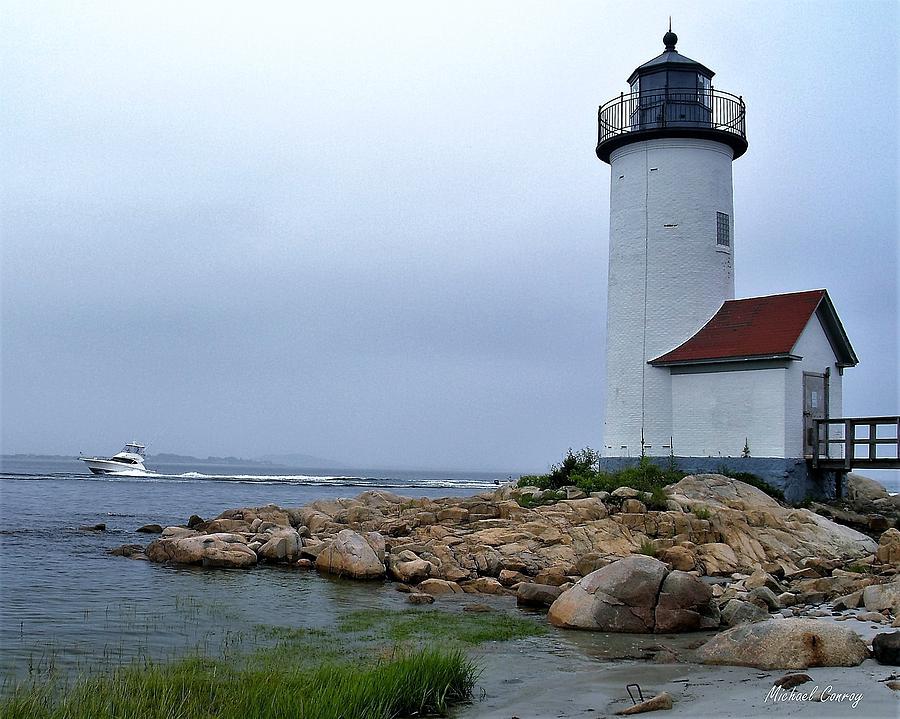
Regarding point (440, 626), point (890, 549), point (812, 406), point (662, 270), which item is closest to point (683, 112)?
point (662, 270)

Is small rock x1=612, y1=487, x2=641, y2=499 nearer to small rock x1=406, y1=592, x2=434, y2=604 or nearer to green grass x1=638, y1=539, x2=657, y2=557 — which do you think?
green grass x1=638, y1=539, x2=657, y2=557

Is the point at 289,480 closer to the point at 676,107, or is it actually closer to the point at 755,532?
the point at 676,107

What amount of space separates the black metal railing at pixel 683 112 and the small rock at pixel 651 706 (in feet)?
60.7

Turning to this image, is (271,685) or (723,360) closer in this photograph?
(271,685)

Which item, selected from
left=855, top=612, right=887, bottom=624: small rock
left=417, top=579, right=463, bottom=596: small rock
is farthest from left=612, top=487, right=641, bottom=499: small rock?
left=855, top=612, right=887, bottom=624: small rock

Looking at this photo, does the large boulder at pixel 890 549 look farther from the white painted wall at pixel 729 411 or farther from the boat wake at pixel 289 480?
the boat wake at pixel 289 480

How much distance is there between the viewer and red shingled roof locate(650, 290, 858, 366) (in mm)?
21328

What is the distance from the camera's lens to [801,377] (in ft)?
70.2

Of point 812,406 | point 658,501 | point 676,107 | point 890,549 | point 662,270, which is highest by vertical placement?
point 676,107

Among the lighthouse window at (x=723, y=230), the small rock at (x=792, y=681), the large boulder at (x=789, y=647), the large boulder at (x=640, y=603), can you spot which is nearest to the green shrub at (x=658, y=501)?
the large boulder at (x=640, y=603)

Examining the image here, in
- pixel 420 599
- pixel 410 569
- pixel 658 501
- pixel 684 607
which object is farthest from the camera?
pixel 658 501

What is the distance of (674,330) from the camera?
76.0 feet

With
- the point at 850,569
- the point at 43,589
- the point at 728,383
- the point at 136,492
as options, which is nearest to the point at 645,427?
the point at 728,383

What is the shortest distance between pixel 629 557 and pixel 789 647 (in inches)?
145
